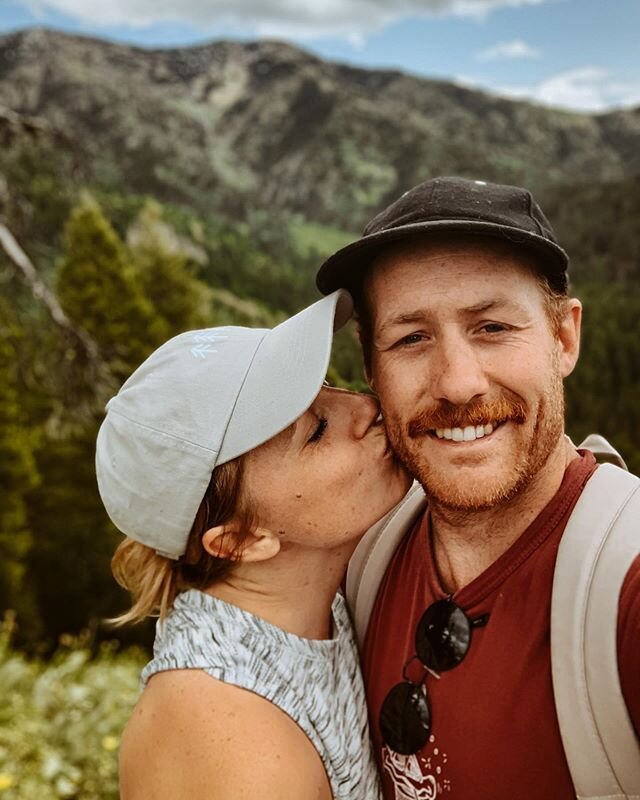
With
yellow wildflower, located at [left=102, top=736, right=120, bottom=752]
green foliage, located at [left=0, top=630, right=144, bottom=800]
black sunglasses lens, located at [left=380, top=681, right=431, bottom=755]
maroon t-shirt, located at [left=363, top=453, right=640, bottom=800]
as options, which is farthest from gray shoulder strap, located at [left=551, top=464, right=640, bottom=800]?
yellow wildflower, located at [left=102, top=736, right=120, bottom=752]

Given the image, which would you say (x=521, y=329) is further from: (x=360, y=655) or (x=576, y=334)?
(x=360, y=655)

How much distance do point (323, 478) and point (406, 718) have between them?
0.62 meters

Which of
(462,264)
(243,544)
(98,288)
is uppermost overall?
(462,264)

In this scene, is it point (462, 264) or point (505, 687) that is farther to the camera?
point (462, 264)

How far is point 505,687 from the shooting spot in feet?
4.94

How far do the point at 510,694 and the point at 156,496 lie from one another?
3.15 ft

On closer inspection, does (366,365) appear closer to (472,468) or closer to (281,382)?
(281,382)

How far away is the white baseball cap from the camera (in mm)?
1751

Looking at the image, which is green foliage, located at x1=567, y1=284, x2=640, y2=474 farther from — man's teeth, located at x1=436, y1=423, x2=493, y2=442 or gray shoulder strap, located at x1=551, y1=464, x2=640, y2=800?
gray shoulder strap, located at x1=551, y1=464, x2=640, y2=800

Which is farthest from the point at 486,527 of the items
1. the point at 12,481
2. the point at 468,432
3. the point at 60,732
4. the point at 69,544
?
the point at 69,544

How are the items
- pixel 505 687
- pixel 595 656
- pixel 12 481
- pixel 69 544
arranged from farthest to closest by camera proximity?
pixel 69 544 < pixel 12 481 < pixel 505 687 < pixel 595 656

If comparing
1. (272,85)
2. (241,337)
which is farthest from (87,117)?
(241,337)

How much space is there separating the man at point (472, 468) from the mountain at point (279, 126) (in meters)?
8.68

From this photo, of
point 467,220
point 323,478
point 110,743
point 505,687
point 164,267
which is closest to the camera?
point 505,687
